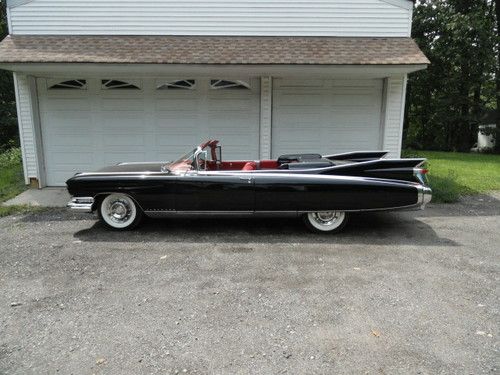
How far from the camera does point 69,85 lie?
8.37 meters

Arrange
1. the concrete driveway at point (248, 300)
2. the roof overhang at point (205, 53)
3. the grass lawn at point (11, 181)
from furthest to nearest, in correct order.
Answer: the roof overhang at point (205, 53), the grass lawn at point (11, 181), the concrete driveway at point (248, 300)

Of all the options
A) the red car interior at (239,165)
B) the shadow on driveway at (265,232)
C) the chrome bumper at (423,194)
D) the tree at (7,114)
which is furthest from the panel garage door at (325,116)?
the tree at (7,114)

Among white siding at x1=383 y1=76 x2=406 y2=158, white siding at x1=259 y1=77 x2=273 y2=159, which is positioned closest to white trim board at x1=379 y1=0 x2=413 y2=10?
white siding at x1=383 y1=76 x2=406 y2=158

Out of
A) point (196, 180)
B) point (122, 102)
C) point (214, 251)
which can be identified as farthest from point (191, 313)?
point (122, 102)

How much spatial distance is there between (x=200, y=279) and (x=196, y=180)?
157 cm

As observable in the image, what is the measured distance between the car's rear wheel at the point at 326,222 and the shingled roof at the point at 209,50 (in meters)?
3.20

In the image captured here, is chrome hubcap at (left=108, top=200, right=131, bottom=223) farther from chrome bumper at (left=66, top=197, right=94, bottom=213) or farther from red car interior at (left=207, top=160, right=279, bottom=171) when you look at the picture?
red car interior at (left=207, top=160, right=279, bottom=171)

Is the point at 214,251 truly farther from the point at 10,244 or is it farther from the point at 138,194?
the point at 10,244

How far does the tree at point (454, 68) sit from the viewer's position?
19.3 metres

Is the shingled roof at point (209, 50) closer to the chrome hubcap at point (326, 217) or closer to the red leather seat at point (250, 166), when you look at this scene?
the red leather seat at point (250, 166)

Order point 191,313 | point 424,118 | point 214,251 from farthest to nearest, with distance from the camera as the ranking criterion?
point 424,118, point 214,251, point 191,313

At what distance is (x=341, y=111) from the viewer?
28.2 feet

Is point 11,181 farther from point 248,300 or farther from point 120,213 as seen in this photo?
point 248,300

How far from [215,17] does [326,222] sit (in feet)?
17.3
